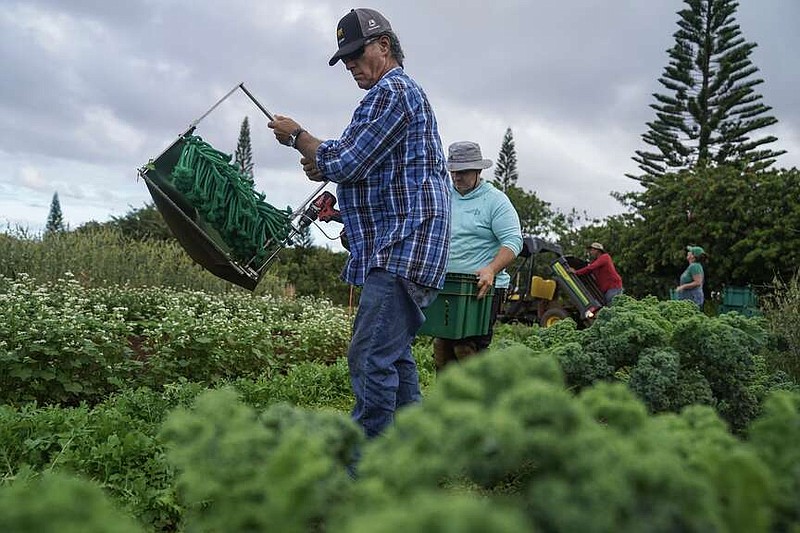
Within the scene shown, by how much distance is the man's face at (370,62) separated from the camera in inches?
122

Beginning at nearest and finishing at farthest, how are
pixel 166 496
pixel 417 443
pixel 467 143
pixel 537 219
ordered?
1. pixel 417 443
2. pixel 166 496
3. pixel 467 143
4. pixel 537 219

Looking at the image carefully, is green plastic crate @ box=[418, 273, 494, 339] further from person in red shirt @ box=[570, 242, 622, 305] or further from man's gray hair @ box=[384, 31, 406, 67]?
person in red shirt @ box=[570, 242, 622, 305]

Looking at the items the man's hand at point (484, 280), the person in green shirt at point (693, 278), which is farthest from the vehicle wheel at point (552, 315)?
the man's hand at point (484, 280)

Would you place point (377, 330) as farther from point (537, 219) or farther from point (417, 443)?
point (537, 219)

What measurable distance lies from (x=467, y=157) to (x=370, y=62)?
204cm

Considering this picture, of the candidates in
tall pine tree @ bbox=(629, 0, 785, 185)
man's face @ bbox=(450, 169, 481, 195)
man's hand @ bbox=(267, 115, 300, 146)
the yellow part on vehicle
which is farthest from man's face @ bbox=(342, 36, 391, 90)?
tall pine tree @ bbox=(629, 0, 785, 185)

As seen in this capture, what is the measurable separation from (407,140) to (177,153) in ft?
3.84

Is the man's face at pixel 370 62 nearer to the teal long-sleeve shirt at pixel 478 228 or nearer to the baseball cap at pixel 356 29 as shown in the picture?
the baseball cap at pixel 356 29

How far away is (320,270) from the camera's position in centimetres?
2039

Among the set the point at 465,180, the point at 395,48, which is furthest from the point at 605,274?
the point at 395,48

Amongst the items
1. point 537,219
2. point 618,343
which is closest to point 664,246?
point 537,219

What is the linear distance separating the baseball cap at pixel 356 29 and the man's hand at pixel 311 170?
1.51 ft

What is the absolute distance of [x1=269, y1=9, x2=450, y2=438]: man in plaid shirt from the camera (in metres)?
2.93

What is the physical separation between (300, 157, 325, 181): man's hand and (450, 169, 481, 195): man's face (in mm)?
1931
